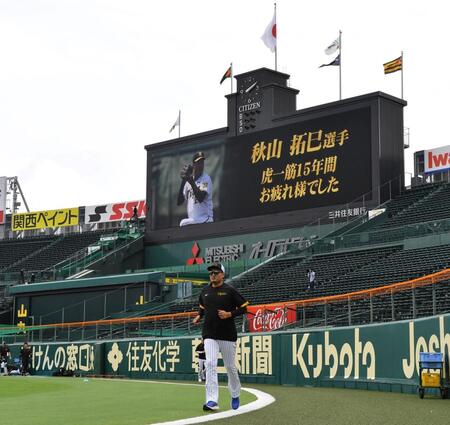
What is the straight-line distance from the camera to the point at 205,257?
43156 millimetres

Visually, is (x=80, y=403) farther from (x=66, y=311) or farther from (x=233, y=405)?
(x=66, y=311)

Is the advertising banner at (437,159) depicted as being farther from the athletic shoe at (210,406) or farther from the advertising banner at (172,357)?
the athletic shoe at (210,406)

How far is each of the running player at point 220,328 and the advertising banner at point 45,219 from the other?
5492cm

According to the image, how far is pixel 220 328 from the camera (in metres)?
10.9

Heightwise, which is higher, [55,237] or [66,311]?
[55,237]

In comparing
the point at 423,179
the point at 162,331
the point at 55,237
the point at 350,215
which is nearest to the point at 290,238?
the point at 350,215

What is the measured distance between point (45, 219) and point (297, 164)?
3147 cm

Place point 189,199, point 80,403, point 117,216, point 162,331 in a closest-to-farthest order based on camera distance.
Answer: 1. point 80,403
2. point 162,331
3. point 189,199
4. point 117,216

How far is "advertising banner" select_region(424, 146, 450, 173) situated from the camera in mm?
43719

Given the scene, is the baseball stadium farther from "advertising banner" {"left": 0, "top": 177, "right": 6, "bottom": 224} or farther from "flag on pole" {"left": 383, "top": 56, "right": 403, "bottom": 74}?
"advertising banner" {"left": 0, "top": 177, "right": 6, "bottom": 224}

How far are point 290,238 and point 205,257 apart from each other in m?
5.49

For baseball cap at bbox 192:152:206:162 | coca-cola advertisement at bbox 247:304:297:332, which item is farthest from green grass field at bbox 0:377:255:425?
baseball cap at bbox 192:152:206:162

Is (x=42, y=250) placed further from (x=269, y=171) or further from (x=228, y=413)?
(x=228, y=413)

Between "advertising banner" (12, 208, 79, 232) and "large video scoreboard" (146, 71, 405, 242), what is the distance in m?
22.0
